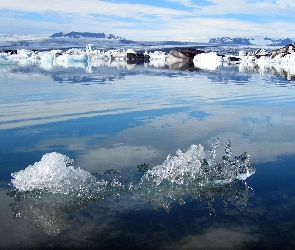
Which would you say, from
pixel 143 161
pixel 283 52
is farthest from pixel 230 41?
pixel 143 161

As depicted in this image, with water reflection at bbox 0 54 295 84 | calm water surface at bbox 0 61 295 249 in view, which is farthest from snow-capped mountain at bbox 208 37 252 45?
calm water surface at bbox 0 61 295 249

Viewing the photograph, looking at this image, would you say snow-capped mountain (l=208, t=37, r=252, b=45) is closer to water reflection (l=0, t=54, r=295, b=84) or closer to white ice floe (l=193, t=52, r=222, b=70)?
white ice floe (l=193, t=52, r=222, b=70)

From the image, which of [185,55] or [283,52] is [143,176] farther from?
[283,52]

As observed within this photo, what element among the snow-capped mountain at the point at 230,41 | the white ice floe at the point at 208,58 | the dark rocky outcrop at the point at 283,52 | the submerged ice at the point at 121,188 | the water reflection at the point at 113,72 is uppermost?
the snow-capped mountain at the point at 230,41

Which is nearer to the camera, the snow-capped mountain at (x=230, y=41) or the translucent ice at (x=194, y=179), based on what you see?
the translucent ice at (x=194, y=179)

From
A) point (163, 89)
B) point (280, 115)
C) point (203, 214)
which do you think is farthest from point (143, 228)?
point (163, 89)

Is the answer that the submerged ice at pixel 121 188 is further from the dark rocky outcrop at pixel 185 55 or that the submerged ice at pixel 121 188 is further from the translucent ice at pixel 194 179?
the dark rocky outcrop at pixel 185 55

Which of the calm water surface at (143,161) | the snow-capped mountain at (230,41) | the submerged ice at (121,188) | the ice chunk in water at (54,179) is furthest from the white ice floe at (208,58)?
the snow-capped mountain at (230,41)

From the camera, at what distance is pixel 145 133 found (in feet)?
20.7

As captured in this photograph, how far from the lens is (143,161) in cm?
485

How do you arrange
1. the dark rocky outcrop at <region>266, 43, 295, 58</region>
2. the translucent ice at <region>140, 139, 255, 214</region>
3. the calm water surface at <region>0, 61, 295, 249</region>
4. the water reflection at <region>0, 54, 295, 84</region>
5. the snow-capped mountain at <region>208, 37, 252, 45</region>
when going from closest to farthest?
the calm water surface at <region>0, 61, 295, 249</region> → the translucent ice at <region>140, 139, 255, 214</region> → the water reflection at <region>0, 54, 295, 84</region> → the dark rocky outcrop at <region>266, 43, 295, 58</region> → the snow-capped mountain at <region>208, 37, 252, 45</region>

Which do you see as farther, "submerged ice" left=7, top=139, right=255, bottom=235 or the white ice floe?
the white ice floe

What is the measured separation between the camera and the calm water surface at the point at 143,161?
302 centimetres

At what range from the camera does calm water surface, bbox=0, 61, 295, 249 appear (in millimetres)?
3021
